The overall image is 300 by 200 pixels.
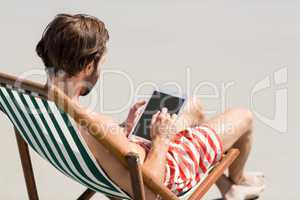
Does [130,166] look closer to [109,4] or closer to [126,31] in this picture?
[126,31]

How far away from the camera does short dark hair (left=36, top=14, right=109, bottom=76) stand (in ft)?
8.16

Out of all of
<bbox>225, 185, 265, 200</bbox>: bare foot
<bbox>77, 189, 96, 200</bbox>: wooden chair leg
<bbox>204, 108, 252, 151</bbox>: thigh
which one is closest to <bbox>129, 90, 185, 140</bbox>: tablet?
<bbox>204, 108, 252, 151</bbox>: thigh

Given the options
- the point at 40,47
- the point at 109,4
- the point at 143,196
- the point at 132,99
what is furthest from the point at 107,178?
the point at 109,4

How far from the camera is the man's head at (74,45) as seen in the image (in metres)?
2.49

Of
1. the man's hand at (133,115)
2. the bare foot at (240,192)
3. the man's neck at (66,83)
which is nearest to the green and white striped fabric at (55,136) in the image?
the man's neck at (66,83)

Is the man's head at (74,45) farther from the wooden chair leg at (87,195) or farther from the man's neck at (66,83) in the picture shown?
the wooden chair leg at (87,195)

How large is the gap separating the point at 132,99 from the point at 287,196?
1360mm

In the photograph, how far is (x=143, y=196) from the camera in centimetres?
242

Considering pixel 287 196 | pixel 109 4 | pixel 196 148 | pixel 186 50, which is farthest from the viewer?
pixel 109 4

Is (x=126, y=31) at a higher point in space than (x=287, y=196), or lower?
higher

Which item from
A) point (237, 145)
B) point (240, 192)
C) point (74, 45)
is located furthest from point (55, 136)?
point (240, 192)

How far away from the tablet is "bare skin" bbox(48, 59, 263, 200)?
2.9 inches

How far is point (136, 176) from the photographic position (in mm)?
2371

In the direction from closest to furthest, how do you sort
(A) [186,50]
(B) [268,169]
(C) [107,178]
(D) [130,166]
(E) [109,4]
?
(D) [130,166]
(C) [107,178]
(B) [268,169]
(A) [186,50]
(E) [109,4]
